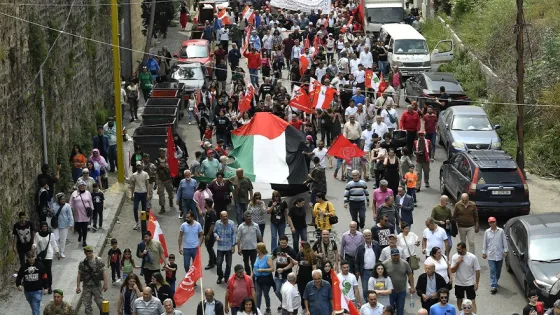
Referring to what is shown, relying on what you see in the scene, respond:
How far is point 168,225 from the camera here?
2781 cm

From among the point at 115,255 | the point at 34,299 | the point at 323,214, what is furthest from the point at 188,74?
the point at 34,299

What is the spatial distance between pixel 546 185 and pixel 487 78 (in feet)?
30.0

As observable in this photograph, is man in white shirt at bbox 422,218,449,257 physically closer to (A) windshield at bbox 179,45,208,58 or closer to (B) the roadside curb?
(B) the roadside curb

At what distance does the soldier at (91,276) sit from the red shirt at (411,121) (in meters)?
12.3

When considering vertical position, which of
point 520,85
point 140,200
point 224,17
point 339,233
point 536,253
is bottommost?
point 224,17

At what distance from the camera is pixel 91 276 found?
843 inches

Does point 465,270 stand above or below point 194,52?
above

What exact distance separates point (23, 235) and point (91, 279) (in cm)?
236

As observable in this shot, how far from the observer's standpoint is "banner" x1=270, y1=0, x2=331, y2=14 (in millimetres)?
53125

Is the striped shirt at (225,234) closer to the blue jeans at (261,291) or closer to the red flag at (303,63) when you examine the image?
the blue jeans at (261,291)

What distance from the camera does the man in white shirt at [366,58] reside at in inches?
1618

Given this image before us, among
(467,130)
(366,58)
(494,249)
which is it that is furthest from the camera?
(366,58)

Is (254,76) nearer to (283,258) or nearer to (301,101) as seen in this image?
(301,101)

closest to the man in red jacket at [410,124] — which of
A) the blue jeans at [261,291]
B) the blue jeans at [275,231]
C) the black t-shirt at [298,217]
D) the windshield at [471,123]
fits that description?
the windshield at [471,123]
